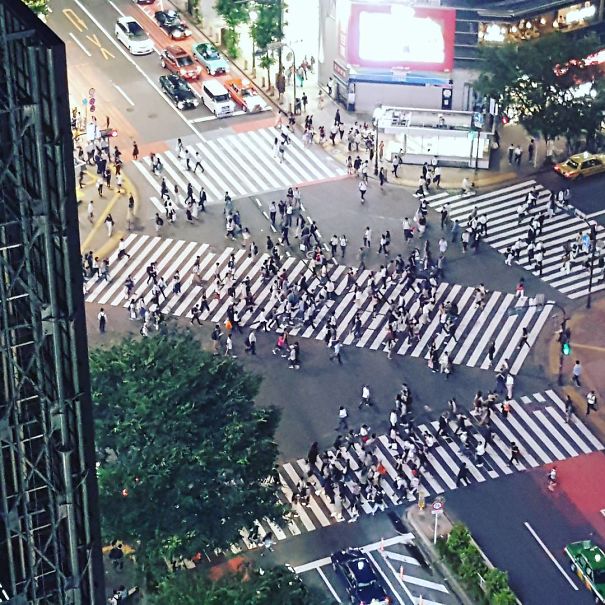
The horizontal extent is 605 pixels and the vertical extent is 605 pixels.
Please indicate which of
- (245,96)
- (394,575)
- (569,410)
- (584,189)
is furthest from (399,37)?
(394,575)

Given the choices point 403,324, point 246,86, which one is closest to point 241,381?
point 403,324

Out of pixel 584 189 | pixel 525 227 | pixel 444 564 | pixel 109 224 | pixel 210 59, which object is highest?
pixel 210 59

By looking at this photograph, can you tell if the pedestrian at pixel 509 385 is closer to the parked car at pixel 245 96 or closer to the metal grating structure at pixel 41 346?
the parked car at pixel 245 96

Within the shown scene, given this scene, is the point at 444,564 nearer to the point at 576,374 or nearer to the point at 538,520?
the point at 538,520

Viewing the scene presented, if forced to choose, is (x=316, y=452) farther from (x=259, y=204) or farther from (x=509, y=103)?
(x=509, y=103)

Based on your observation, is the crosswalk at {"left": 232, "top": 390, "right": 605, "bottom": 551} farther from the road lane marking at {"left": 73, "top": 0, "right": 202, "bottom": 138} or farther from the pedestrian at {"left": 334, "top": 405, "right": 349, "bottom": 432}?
the road lane marking at {"left": 73, "top": 0, "right": 202, "bottom": 138}

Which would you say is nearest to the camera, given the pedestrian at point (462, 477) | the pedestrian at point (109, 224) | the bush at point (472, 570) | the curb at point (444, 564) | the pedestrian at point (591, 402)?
the bush at point (472, 570)

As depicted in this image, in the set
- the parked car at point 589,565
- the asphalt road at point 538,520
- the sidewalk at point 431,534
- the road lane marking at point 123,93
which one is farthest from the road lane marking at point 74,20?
the parked car at point 589,565
